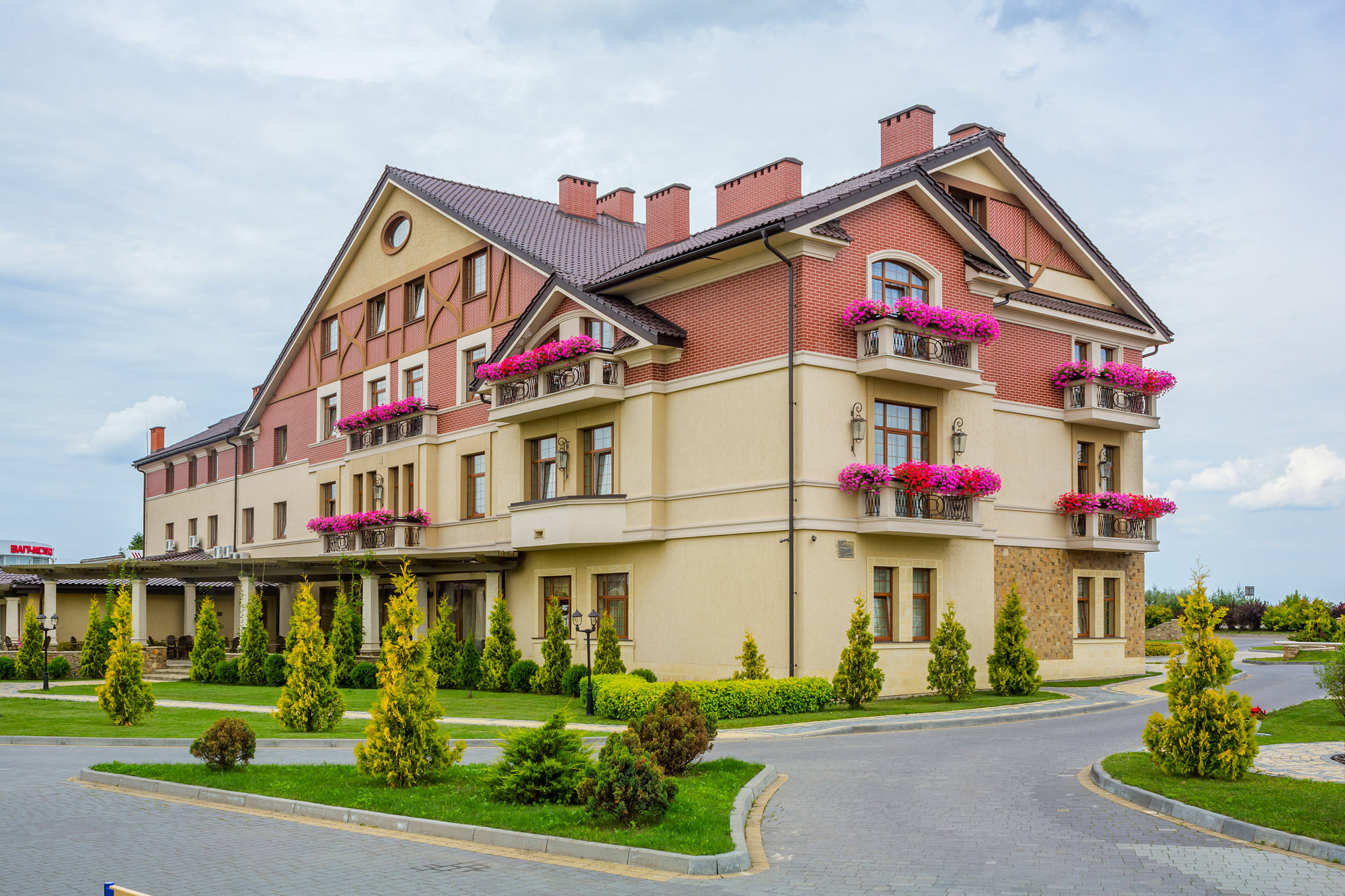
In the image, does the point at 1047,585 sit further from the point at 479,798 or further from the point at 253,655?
the point at 253,655

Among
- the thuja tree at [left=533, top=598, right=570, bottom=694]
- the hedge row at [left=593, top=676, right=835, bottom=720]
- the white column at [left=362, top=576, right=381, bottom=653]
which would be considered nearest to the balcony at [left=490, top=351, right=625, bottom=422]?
the thuja tree at [left=533, top=598, right=570, bottom=694]

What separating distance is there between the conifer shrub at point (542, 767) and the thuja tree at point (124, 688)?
1179 centimetres

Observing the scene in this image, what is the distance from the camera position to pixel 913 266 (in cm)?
2755

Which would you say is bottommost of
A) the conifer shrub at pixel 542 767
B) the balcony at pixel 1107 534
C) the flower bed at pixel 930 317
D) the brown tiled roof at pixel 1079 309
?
the conifer shrub at pixel 542 767

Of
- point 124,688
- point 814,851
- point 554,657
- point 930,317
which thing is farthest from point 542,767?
point 930,317

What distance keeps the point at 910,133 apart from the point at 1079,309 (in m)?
6.90

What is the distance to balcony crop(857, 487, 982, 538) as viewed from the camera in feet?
82.4

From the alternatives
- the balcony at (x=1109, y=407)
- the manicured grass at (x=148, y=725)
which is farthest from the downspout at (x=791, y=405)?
the balcony at (x=1109, y=407)

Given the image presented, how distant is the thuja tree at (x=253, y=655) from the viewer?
1357 inches

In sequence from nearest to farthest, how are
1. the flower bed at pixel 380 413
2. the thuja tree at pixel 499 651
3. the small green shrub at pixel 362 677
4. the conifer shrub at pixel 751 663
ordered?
the conifer shrub at pixel 751 663 → the thuja tree at pixel 499 651 → the small green shrub at pixel 362 677 → the flower bed at pixel 380 413

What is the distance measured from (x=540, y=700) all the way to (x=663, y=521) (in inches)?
198

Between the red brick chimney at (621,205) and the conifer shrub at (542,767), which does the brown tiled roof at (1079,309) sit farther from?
the conifer shrub at (542,767)

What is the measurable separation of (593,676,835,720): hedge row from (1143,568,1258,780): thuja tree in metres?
8.68

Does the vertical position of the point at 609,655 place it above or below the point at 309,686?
below
